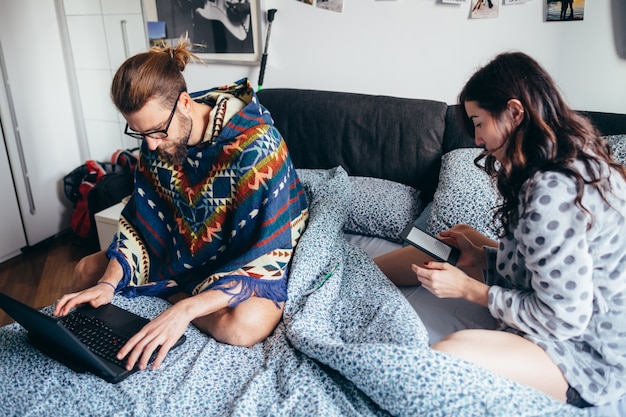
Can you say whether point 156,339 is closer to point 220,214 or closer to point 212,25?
point 220,214

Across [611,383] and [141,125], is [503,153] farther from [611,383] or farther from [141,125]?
[141,125]

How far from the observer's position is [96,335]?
1245mm

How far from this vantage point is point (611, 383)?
3.52 ft

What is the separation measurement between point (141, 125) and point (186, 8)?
5.08 feet

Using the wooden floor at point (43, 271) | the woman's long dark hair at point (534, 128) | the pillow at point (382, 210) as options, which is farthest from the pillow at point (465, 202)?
the wooden floor at point (43, 271)

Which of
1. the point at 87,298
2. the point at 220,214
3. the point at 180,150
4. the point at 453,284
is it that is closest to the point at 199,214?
the point at 220,214

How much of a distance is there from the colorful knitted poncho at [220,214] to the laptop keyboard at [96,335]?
215 millimetres

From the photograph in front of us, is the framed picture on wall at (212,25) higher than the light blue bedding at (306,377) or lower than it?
higher

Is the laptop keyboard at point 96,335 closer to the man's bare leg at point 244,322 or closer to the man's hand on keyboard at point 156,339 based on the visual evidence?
the man's hand on keyboard at point 156,339

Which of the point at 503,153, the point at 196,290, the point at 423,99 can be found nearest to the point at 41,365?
the point at 196,290

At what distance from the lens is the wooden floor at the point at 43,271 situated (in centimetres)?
245

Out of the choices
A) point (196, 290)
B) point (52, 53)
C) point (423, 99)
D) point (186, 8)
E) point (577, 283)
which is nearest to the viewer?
point (577, 283)

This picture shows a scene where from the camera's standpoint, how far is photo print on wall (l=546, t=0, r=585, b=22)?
1.88 metres

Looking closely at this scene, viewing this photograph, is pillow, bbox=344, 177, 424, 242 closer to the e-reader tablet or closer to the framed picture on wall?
the e-reader tablet
